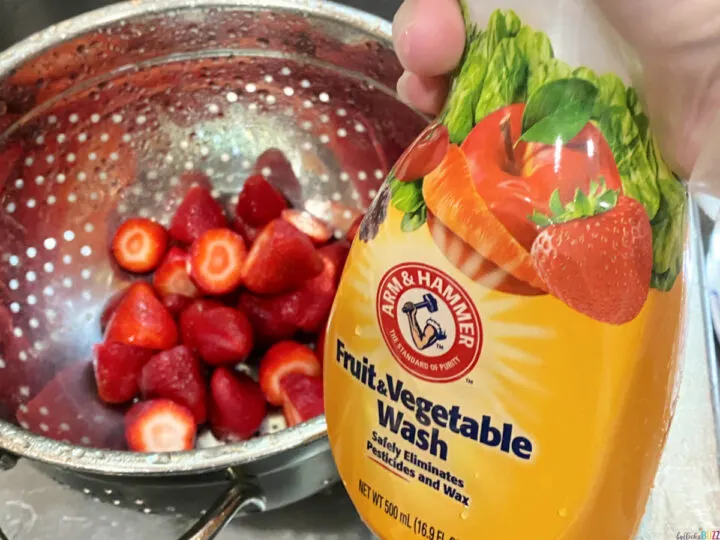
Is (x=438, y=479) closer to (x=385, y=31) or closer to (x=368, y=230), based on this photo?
(x=368, y=230)

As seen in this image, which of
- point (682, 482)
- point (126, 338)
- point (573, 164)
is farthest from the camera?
point (126, 338)

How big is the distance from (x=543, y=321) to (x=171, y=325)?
0.53 m

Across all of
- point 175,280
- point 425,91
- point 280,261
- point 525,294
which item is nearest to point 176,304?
point 175,280

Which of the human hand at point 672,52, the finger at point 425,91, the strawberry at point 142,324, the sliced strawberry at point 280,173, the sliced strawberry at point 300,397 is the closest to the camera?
the human hand at point 672,52

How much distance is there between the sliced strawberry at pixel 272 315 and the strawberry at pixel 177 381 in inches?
3.3

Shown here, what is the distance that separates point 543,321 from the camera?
309 millimetres

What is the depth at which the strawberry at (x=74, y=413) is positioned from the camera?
658mm

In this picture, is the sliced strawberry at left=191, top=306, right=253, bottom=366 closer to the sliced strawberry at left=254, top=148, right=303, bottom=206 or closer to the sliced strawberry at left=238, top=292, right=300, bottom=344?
the sliced strawberry at left=238, top=292, right=300, bottom=344

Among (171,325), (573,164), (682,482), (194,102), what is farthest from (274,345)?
(573,164)

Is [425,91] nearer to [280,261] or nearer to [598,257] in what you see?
[598,257]

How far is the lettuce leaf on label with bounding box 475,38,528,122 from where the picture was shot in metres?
0.30

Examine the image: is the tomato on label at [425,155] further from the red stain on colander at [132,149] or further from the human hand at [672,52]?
the red stain on colander at [132,149]

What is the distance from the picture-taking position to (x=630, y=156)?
0.99 ft

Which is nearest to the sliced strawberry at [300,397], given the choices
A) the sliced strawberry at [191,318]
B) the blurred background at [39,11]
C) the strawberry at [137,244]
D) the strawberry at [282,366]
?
the strawberry at [282,366]
